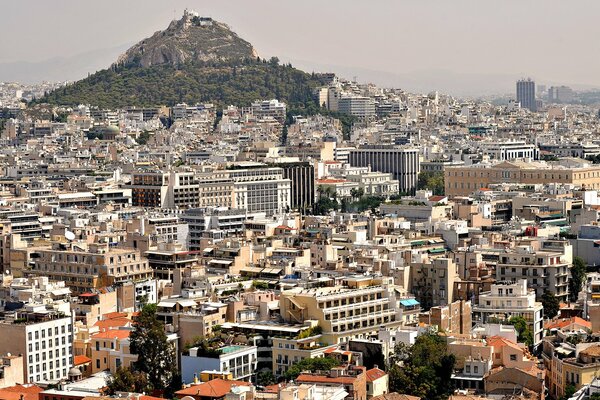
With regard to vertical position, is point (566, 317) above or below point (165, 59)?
below

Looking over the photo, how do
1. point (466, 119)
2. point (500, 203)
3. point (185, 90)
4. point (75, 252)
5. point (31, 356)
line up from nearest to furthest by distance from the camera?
point (31, 356) → point (75, 252) → point (500, 203) → point (466, 119) → point (185, 90)

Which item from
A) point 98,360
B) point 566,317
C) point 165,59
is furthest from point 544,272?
point 165,59

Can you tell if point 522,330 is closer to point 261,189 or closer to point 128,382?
point 128,382

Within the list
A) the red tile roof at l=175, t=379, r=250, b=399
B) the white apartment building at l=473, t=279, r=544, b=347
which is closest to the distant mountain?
the white apartment building at l=473, t=279, r=544, b=347

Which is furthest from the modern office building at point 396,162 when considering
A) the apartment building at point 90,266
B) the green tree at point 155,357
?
the green tree at point 155,357

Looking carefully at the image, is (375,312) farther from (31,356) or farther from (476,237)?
(476,237)

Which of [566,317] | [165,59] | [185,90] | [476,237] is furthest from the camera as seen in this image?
[165,59]

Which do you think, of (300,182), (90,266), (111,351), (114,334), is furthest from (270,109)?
(111,351)
